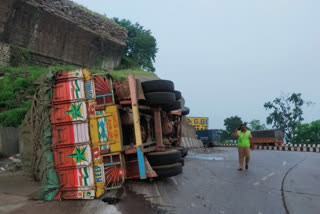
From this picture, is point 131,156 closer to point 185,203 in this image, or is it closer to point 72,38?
point 185,203

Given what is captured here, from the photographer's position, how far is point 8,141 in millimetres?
6301

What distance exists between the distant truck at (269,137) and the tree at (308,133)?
64.2 feet

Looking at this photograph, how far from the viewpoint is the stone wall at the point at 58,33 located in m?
12.7

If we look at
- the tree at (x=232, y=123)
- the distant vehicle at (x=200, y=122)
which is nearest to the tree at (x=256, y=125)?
the tree at (x=232, y=123)

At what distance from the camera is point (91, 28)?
17.9 meters

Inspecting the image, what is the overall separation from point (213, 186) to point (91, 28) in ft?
54.4

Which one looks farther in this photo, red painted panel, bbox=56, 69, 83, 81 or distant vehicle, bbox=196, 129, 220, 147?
distant vehicle, bbox=196, 129, 220, 147

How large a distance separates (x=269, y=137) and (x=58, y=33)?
2445 centimetres

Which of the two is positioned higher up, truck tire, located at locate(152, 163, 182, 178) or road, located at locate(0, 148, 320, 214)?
truck tire, located at locate(152, 163, 182, 178)

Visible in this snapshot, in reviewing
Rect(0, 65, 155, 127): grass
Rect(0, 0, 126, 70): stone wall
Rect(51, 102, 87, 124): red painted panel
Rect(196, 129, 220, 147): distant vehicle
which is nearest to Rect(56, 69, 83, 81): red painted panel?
Rect(51, 102, 87, 124): red painted panel

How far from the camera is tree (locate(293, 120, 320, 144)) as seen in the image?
139 ft

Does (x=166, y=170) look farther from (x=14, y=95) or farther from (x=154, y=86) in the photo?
(x=14, y=95)

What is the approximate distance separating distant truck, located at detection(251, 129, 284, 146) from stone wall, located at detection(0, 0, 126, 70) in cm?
1976

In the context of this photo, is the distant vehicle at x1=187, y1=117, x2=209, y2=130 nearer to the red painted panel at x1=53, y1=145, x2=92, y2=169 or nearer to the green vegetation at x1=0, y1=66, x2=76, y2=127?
the green vegetation at x1=0, y1=66, x2=76, y2=127
